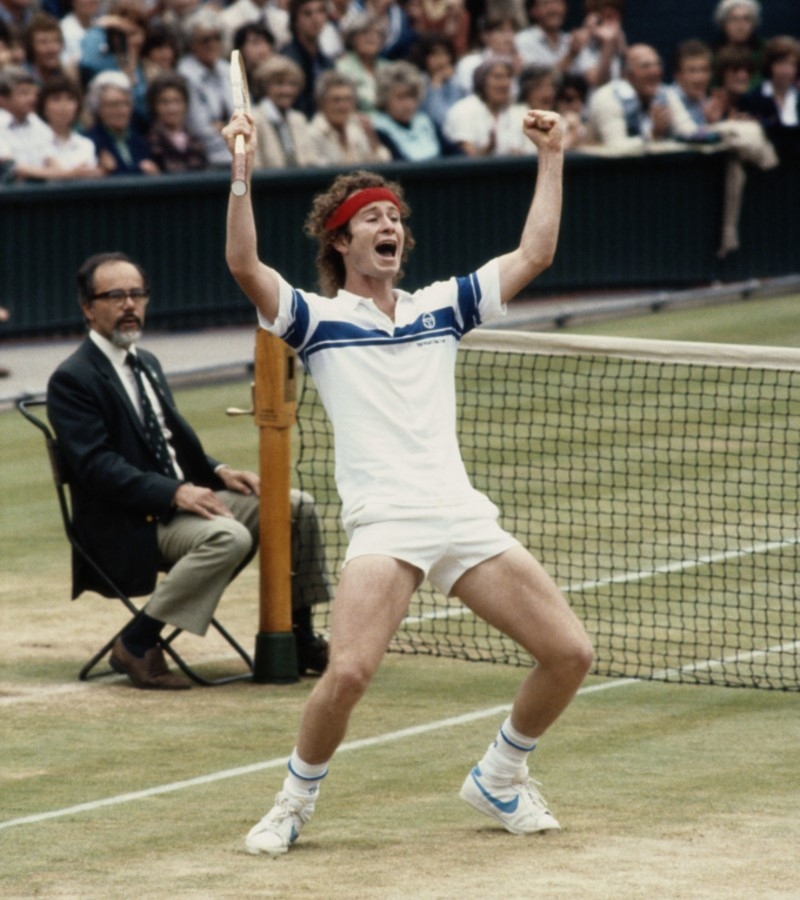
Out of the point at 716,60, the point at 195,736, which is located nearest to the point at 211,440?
the point at 195,736

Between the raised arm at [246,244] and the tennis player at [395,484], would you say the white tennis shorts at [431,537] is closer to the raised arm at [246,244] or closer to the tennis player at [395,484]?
the tennis player at [395,484]

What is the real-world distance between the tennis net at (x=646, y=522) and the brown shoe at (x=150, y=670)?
3.81 feet

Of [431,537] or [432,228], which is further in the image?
[432,228]

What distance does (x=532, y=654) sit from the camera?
6.36 meters

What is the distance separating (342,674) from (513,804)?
78cm

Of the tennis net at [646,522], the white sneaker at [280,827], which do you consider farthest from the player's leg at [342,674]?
the tennis net at [646,522]

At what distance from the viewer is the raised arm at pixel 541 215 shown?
664 cm

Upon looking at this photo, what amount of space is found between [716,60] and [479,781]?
16494 mm

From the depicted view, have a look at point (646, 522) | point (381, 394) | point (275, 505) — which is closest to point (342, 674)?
point (381, 394)

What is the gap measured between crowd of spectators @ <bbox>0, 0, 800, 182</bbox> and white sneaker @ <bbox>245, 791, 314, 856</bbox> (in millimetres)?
10845

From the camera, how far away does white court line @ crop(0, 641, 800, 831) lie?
6.83 m

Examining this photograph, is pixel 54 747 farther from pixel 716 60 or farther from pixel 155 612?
pixel 716 60

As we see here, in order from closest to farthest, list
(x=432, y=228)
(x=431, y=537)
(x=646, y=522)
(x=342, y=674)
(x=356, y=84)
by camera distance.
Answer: (x=342, y=674)
(x=431, y=537)
(x=646, y=522)
(x=432, y=228)
(x=356, y=84)

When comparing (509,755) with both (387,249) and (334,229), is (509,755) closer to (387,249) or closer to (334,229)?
(387,249)
